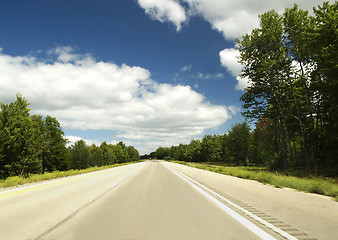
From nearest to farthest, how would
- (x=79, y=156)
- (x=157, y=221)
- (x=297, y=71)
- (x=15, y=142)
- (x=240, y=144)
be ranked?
(x=157, y=221), (x=297, y=71), (x=15, y=142), (x=240, y=144), (x=79, y=156)

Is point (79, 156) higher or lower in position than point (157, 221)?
higher

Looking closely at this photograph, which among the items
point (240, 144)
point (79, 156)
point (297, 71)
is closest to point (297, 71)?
point (297, 71)

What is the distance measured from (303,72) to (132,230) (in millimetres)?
24721

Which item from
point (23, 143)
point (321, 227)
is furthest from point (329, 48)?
point (23, 143)

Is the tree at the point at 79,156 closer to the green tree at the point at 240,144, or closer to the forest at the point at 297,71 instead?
the green tree at the point at 240,144

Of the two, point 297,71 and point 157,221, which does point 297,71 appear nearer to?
point 297,71

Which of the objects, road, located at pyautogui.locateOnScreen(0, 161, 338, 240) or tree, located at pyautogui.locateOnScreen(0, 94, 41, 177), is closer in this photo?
road, located at pyautogui.locateOnScreen(0, 161, 338, 240)

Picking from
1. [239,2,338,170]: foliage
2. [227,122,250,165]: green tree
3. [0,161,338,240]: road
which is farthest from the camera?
[227,122,250,165]: green tree

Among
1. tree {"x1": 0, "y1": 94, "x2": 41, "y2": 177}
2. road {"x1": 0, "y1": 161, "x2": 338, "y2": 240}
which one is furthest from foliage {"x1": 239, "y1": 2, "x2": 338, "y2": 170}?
tree {"x1": 0, "y1": 94, "x2": 41, "y2": 177}

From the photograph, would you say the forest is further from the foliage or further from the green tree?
the green tree

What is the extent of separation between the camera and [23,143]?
1248 inches

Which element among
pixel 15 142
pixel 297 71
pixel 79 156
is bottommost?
pixel 79 156

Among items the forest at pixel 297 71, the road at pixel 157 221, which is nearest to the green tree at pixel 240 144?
the forest at pixel 297 71

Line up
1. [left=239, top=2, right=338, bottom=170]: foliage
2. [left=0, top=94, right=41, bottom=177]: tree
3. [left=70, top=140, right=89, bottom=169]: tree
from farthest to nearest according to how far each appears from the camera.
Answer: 1. [left=70, top=140, right=89, bottom=169]: tree
2. [left=0, top=94, right=41, bottom=177]: tree
3. [left=239, top=2, right=338, bottom=170]: foliage
